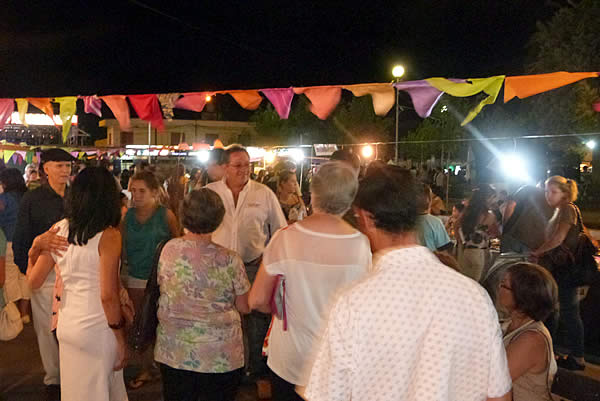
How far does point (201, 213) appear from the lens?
295cm

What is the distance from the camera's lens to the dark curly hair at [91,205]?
295 cm

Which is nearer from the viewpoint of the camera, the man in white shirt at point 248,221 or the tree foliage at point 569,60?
the man in white shirt at point 248,221

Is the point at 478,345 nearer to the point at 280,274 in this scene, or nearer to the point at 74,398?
the point at 280,274

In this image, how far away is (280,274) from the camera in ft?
8.46

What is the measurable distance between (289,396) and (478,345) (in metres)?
1.40

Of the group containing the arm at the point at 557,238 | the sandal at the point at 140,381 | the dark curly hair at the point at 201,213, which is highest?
the dark curly hair at the point at 201,213

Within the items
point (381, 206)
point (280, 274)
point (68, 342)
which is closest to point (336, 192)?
point (280, 274)

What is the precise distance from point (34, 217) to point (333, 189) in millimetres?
2937

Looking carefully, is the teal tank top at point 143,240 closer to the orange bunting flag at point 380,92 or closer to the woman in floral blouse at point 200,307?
the woman in floral blouse at point 200,307

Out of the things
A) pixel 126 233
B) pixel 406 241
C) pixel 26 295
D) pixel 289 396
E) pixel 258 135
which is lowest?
pixel 289 396

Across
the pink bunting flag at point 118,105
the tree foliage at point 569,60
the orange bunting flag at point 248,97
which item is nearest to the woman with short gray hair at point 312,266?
the orange bunting flag at point 248,97

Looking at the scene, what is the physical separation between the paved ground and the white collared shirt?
1.32m

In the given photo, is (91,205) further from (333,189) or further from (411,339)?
(411,339)

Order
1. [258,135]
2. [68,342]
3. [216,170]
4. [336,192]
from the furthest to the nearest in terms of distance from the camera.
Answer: [258,135]
[216,170]
[68,342]
[336,192]
